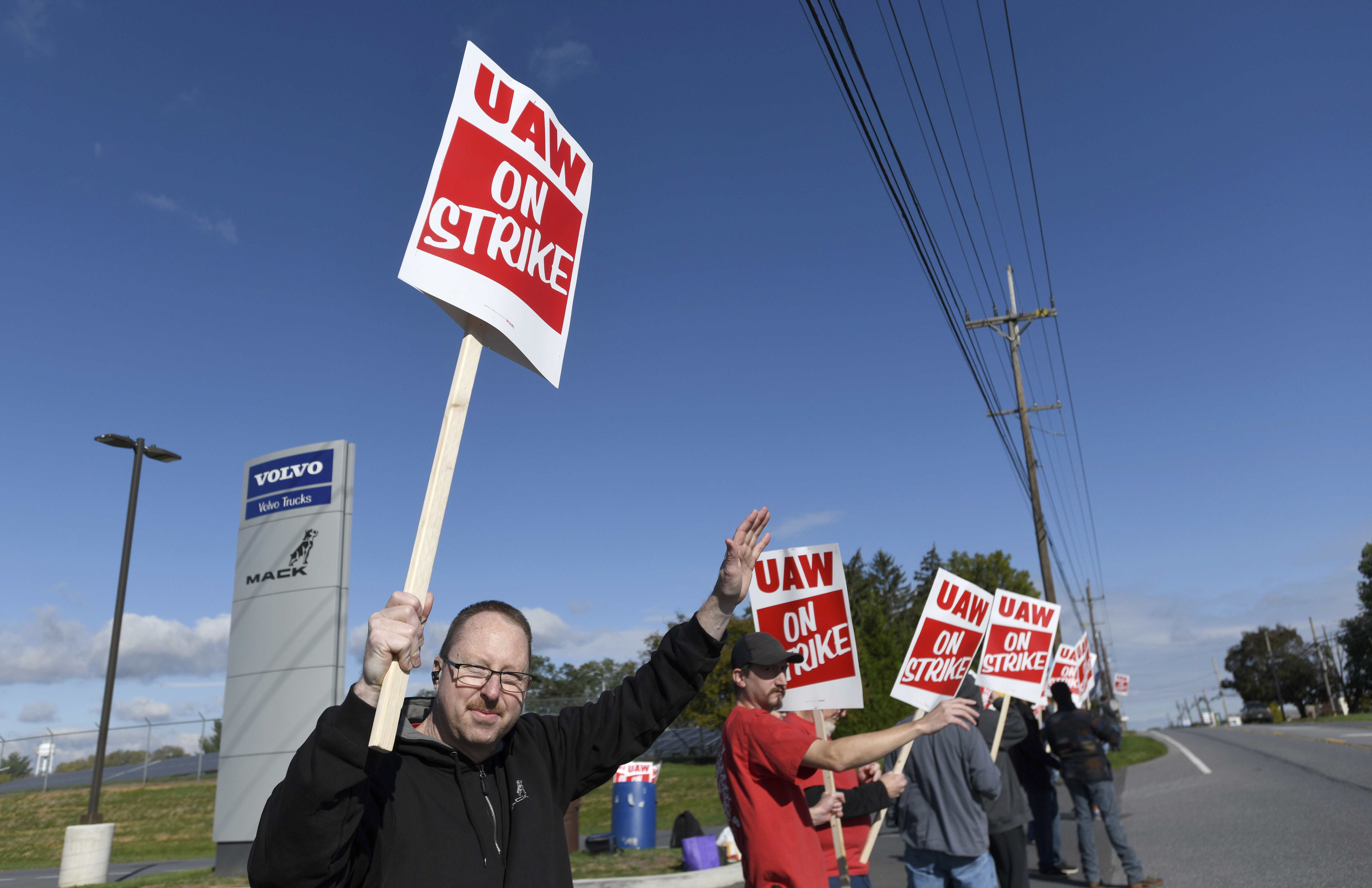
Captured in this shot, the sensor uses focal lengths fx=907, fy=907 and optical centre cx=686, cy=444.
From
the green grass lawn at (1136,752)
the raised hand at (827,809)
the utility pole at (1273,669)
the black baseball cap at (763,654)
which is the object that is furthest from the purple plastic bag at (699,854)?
the utility pole at (1273,669)

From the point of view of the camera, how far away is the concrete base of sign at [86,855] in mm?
14117

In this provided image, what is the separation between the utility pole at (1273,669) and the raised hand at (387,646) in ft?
331

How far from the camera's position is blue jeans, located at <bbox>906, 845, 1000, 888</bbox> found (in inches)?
226

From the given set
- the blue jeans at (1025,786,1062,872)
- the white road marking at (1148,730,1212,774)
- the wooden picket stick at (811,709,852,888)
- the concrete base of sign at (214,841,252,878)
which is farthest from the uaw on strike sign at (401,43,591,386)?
the white road marking at (1148,730,1212,774)

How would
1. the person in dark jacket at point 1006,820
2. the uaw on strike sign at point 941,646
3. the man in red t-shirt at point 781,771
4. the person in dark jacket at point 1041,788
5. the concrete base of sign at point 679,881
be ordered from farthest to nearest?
the concrete base of sign at point 679,881
the person in dark jacket at point 1041,788
the person in dark jacket at point 1006,820
the uaw on strike sign at point 941,646
the man in red t-shirt at point 781,771

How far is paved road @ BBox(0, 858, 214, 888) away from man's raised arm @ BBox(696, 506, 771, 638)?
14869mm

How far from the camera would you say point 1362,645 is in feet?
236

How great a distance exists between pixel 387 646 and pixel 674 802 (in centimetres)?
2584

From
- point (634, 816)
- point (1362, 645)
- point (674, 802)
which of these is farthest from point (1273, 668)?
point (634, 816)

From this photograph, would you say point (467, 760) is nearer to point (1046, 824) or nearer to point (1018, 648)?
point (1018, 648)

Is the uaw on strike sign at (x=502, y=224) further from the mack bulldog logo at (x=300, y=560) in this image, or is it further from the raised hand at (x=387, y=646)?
the mack bulldog logo at (x=300, y=560)

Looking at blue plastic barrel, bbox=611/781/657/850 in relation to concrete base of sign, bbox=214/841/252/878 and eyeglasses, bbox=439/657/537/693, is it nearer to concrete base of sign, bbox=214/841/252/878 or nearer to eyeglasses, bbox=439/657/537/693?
concrete base of sign, bbox=214/841/252/878

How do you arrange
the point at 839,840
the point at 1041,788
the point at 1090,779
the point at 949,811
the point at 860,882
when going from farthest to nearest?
the point at 1041,788
the point at 1090,779
the point at 949,811
the point at 860,882
the point at 839,840

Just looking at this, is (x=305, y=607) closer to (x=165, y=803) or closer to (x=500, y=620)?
(x=500, y=620)
